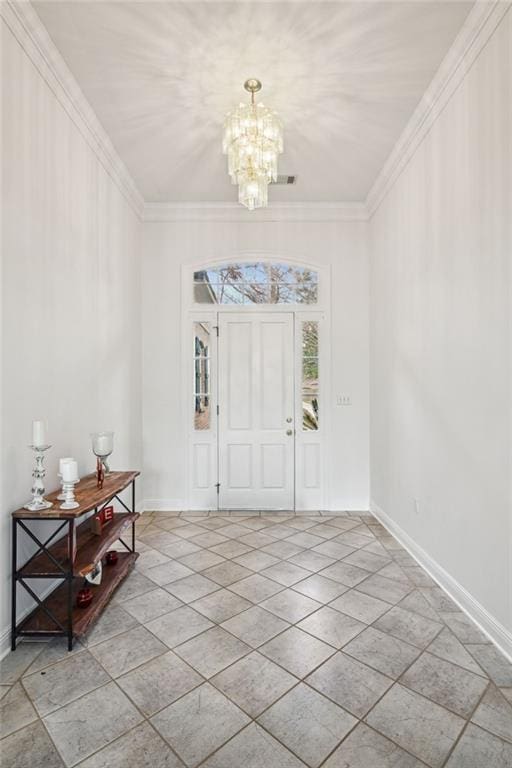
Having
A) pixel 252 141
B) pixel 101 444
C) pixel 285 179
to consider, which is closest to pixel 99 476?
pixel 101 444

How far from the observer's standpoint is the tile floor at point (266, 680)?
159 centimetres

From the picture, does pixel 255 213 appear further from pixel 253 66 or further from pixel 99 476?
pixel 99 476

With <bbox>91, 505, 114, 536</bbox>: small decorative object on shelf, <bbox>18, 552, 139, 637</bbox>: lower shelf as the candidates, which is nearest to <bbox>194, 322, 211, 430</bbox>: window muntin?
<bbox>91, 505, 114, 536</bbox>: small decorative object on shelf

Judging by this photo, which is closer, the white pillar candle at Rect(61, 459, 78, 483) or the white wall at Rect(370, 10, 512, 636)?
the white wall at Rect(370, 10, 512, 636)

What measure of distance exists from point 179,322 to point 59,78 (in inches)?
95.7

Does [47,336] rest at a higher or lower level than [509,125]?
lower

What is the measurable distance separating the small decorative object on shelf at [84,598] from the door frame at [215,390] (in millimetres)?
2215

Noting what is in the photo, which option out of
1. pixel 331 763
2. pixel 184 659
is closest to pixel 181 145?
pixel 184 659

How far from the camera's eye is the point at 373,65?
8.78 feet

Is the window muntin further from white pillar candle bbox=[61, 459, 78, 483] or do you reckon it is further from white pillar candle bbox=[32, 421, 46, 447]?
white pillar candle bbox=[32, 421, 46, 447]

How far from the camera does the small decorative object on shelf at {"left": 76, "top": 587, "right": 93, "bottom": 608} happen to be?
2.43m

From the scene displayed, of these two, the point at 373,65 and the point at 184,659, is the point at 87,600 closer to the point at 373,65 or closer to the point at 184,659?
the point at 184,659

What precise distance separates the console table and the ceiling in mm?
2703

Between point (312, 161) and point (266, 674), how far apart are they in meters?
3.86
